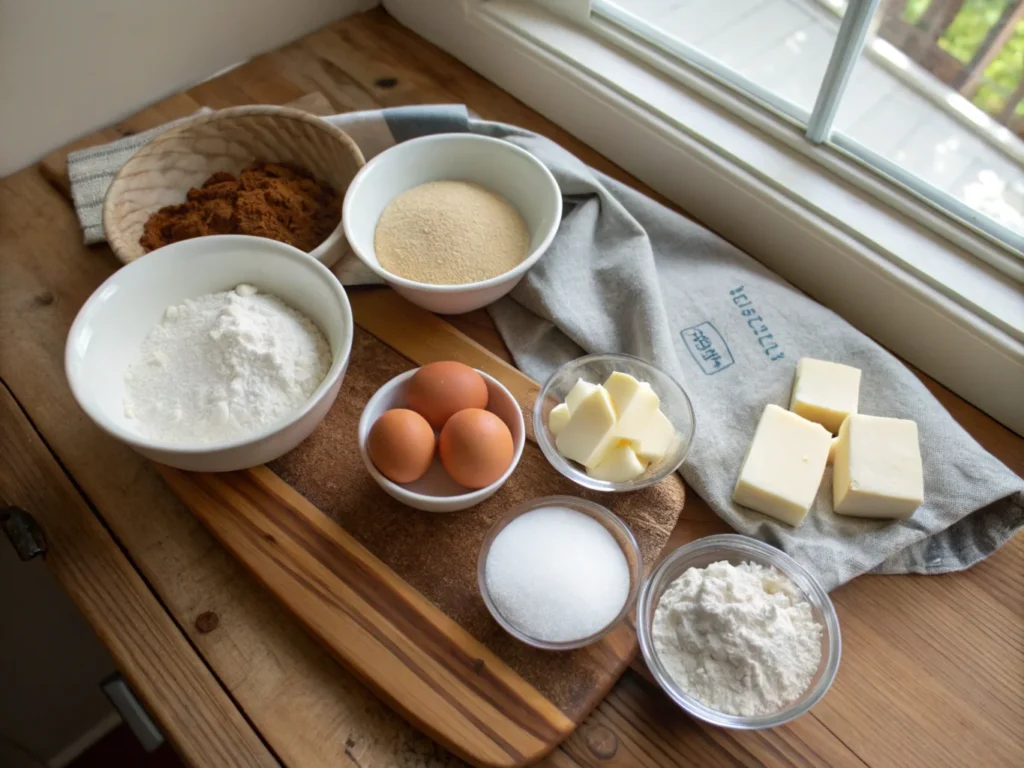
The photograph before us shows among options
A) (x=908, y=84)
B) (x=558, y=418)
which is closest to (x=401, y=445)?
(x=558, y=418)

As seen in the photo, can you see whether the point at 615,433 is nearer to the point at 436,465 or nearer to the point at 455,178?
the point at 436,465

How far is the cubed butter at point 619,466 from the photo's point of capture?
844 millimetres

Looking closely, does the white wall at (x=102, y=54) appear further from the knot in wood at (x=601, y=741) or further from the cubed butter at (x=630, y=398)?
the knot in wood at (x=601, y=741)

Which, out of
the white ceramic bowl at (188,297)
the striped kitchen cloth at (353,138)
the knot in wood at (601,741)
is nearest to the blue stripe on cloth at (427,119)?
the striped kitchen cloth at (353,138)

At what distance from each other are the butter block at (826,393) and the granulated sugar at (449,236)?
362mm

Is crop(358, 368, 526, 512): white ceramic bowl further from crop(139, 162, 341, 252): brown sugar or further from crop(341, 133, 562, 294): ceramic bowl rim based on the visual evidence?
crop(139, 162, 341, 252): brown sugar

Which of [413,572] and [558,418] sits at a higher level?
[558,418]

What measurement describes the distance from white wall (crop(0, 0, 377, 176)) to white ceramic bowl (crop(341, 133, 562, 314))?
443mm

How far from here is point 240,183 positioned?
103 cm

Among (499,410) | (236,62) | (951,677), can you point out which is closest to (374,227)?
(499,410)

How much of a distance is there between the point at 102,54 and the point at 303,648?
34.5 inches

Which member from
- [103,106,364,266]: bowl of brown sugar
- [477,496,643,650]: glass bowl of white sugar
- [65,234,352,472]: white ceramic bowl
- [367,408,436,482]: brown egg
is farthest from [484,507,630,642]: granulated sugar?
[103,106,364,266]: bowl of brown sugar

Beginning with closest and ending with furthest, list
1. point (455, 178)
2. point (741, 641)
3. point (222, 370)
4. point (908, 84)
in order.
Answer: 1. point (741, 641)
2. point (222, 370)
3. point (908, 84)
4. point (455, 178)

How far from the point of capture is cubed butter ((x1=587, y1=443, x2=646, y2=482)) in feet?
2.77
